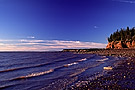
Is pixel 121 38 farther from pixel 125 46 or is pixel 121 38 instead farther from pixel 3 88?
pixel 3 88

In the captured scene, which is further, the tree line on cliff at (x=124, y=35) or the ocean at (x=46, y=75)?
the tree line on cliff at (x=124, y=35)

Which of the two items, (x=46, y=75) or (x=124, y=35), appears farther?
(x=124, y=35)

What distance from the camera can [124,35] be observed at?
115188 mm

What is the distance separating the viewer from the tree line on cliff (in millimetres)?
105969

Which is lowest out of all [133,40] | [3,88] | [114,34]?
[3,88]

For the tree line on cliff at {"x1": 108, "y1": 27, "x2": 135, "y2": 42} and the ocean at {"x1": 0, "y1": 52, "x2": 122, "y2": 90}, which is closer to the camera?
the ocean at {"x1": 0, "y1": 52, "x2": 122, "y2": 90}

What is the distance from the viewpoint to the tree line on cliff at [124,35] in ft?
348

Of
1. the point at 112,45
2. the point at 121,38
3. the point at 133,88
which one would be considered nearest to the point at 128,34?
the point at 121,38

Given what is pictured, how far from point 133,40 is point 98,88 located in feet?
339

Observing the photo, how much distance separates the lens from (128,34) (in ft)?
365

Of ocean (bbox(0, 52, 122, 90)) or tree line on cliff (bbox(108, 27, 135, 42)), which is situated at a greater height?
tree line on cliff (bbox(108, 27, 135, 42))

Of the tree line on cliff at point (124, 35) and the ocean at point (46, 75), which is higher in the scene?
the tree line on cliff at point (124, 35)

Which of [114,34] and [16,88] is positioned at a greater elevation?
[114,34]

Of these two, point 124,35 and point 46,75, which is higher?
point 124,35
